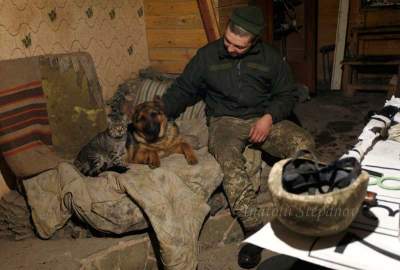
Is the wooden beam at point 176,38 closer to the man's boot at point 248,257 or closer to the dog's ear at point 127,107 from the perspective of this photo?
the dog's ear at point 127,107

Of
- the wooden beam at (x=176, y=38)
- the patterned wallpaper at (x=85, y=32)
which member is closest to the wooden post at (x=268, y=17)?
the wooden beam at (x=176, y=38)

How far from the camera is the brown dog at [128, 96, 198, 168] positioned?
321cm

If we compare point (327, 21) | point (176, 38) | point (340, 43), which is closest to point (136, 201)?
point (176, 38)

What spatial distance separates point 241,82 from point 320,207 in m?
2.26

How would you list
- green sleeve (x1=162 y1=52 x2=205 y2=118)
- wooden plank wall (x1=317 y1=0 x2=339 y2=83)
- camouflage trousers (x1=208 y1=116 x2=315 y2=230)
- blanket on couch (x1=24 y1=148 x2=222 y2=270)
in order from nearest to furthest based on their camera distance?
blanket on couch (x1=24 y1=148 x2=222 y2=270)
camouflage trousers (x1=208 y1=116 x2=315 y2=230)
green sleeve (x1=162 y1=52 x2=205 y2=118)
wooden plank wall (x1=317 y1=0 x2=339 y2=83)

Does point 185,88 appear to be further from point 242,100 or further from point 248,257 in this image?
point 248,257

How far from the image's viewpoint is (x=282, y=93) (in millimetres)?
3428

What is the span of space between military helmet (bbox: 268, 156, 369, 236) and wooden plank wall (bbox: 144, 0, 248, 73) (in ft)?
11.0

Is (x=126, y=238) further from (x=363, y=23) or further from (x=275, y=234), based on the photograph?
(x=363, y=23)

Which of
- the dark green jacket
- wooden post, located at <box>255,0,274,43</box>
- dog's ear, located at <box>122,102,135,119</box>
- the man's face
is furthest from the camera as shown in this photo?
wooden post, located at <box>255,0,274,43</box>

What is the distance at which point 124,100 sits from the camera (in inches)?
175

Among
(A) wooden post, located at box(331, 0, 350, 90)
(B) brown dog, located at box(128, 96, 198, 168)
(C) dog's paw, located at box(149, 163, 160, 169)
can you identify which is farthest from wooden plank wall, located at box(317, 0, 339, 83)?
(C) dog's paw, located at box(149, 163, 160, 169)

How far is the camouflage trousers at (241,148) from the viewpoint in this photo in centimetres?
298

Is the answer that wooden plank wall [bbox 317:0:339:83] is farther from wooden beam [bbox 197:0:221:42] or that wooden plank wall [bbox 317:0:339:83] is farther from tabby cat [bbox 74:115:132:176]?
tabby cat [bbox 74:115:132:176]
